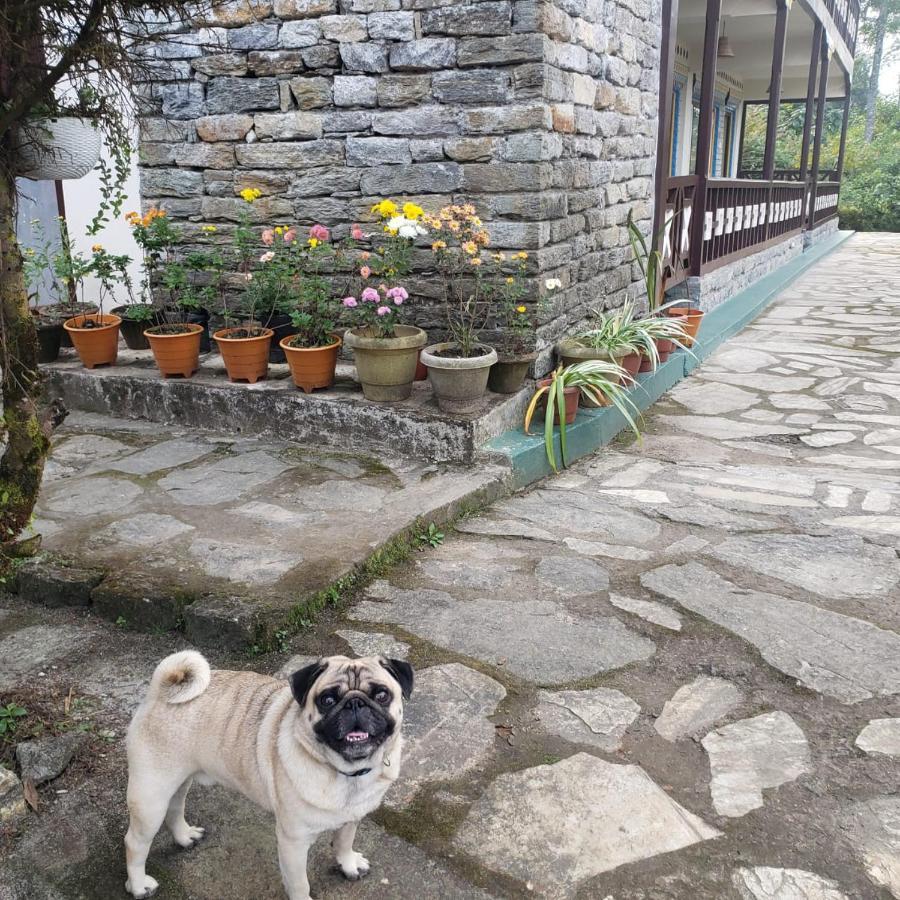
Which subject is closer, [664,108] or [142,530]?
[142,530]

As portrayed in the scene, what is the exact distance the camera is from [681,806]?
206cm

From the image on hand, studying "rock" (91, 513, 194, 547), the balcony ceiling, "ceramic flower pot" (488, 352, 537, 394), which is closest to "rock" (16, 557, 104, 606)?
"rock" (91, 513, 194, 547)

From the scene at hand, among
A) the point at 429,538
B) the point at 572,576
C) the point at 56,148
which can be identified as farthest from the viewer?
the point at 429,538

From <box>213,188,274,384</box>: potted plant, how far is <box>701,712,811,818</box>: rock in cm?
337

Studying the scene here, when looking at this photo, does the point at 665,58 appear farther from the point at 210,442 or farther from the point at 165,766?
the point at 165,766

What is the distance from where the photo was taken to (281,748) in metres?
1.70

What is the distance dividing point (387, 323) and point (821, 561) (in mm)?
2377

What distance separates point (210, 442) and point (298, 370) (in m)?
0.62

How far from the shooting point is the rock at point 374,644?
2689 millimetres

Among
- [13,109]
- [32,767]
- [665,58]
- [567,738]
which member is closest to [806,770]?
[567,738]

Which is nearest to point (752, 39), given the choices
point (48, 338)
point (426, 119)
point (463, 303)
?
point (426, 119)

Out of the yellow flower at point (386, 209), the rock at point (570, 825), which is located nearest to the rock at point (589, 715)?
the rock at point (570, 825)

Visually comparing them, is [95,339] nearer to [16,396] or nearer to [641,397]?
[16,396]

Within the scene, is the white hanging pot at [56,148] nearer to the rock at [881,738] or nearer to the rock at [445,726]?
the rock at [445,726]
